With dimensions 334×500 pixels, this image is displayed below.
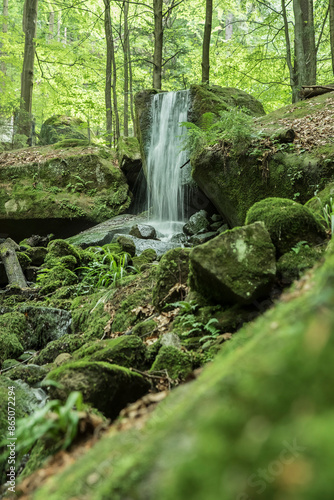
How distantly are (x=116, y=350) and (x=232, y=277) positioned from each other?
3.73ft

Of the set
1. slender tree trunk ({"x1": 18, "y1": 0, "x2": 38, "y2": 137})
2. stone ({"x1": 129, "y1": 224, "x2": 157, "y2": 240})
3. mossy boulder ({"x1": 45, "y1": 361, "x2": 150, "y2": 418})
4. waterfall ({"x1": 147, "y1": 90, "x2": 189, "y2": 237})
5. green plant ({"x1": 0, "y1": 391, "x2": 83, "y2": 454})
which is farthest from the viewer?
slender tree trunk ({"x1": 18, "y1": 0, "x2": 38, "y2": 137})

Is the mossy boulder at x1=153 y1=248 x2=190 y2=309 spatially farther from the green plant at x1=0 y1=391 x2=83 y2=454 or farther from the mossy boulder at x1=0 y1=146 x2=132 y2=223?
the mossy boulder at x1=0 y1=146 x2=132 y2=223

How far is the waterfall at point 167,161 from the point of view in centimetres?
1137

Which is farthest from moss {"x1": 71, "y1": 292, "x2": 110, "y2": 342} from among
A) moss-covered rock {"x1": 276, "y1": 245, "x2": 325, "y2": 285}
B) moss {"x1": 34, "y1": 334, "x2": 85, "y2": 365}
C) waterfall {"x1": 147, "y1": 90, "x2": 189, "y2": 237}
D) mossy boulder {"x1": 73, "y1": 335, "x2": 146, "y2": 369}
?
waterfall {"x1": 147, "y1": 90, "x2": 189, "y2": 237}

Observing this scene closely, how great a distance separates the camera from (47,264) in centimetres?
765

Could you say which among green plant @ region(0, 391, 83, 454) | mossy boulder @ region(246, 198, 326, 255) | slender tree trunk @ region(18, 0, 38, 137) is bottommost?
green plant @ region(0, 391, 83, 454)

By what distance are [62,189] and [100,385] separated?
11652mm

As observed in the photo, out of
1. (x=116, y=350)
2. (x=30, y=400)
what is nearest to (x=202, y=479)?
(x=116, y=350)

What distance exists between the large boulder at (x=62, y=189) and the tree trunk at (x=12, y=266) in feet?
13.1

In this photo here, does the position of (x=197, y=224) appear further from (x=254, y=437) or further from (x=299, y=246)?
(x=254, y=437)

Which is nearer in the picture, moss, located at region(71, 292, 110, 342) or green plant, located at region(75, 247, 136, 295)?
moss, located at region(71, 292, 110, 342)

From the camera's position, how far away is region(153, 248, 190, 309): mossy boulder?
3.91 metres

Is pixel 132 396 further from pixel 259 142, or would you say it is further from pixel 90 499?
pixel 259 142

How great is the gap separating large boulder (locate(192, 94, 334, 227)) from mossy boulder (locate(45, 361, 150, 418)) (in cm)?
518
